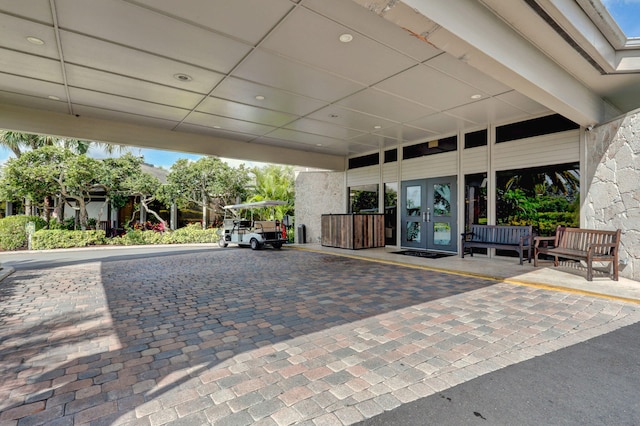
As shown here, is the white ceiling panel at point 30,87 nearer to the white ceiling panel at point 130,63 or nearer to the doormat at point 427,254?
the white ceiling panel at point 130,63

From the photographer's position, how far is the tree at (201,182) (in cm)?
1583

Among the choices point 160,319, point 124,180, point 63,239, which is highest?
point 124,180

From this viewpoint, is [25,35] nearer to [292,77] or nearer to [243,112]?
[292,77]

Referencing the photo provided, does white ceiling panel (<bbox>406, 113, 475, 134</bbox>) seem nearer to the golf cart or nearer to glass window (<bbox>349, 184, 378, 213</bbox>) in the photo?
glass window (<bbox>349, 184, 378, 213</bbox>)

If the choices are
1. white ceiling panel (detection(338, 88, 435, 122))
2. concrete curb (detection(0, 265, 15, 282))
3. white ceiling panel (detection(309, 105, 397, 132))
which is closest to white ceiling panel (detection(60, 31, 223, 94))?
white ceiling panel (detection(309, 105, 397, 132))

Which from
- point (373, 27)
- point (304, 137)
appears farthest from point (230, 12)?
point (304, 137)

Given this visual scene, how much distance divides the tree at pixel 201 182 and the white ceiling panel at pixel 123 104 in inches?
329

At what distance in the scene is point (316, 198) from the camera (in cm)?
1416

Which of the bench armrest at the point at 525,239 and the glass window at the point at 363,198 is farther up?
the glass window at the point at 363,198

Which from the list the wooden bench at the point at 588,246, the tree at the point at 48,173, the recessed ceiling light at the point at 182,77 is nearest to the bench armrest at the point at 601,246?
the wooden bench at the point at 588,246

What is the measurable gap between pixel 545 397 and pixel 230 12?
497 centimetres

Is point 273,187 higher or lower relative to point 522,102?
lower

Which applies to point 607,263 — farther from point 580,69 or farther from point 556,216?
point 580,69

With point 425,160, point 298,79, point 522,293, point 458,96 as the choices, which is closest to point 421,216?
point 425,160
